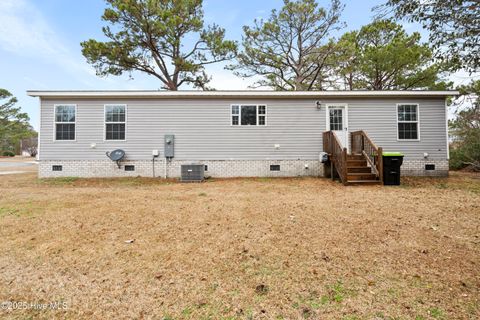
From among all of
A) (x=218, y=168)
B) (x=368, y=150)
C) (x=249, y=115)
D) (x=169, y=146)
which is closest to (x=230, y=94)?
(x=249, y=115)

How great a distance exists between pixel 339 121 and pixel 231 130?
453cm

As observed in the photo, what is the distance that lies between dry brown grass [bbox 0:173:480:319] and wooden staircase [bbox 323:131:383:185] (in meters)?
2.24

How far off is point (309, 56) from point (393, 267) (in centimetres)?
1486

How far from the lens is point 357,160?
812 centimetres

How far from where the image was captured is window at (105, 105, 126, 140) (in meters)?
9.11

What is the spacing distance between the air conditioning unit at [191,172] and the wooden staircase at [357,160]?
4.97 meters

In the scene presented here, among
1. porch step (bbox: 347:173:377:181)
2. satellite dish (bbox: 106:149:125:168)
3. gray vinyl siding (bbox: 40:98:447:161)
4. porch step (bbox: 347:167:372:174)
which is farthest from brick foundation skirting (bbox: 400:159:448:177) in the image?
satellite dish (bbox: 106:149:125:168)

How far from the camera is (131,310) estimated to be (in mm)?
1781

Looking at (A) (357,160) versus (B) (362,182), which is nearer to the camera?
(B) (362,182)

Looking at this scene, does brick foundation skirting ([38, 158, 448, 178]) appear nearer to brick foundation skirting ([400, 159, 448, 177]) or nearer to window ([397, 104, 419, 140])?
brick foundation skirting ([400, 159, 448, 177])

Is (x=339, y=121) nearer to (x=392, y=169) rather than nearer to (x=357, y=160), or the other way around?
(x=357, y=160)

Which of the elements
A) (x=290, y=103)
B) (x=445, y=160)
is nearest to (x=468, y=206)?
(x=445, y=160)

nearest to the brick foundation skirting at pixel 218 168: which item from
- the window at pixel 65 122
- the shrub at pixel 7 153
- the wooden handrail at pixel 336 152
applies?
the wooden handrail at pixel 336 152

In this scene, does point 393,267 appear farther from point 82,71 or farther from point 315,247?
point 82,71
